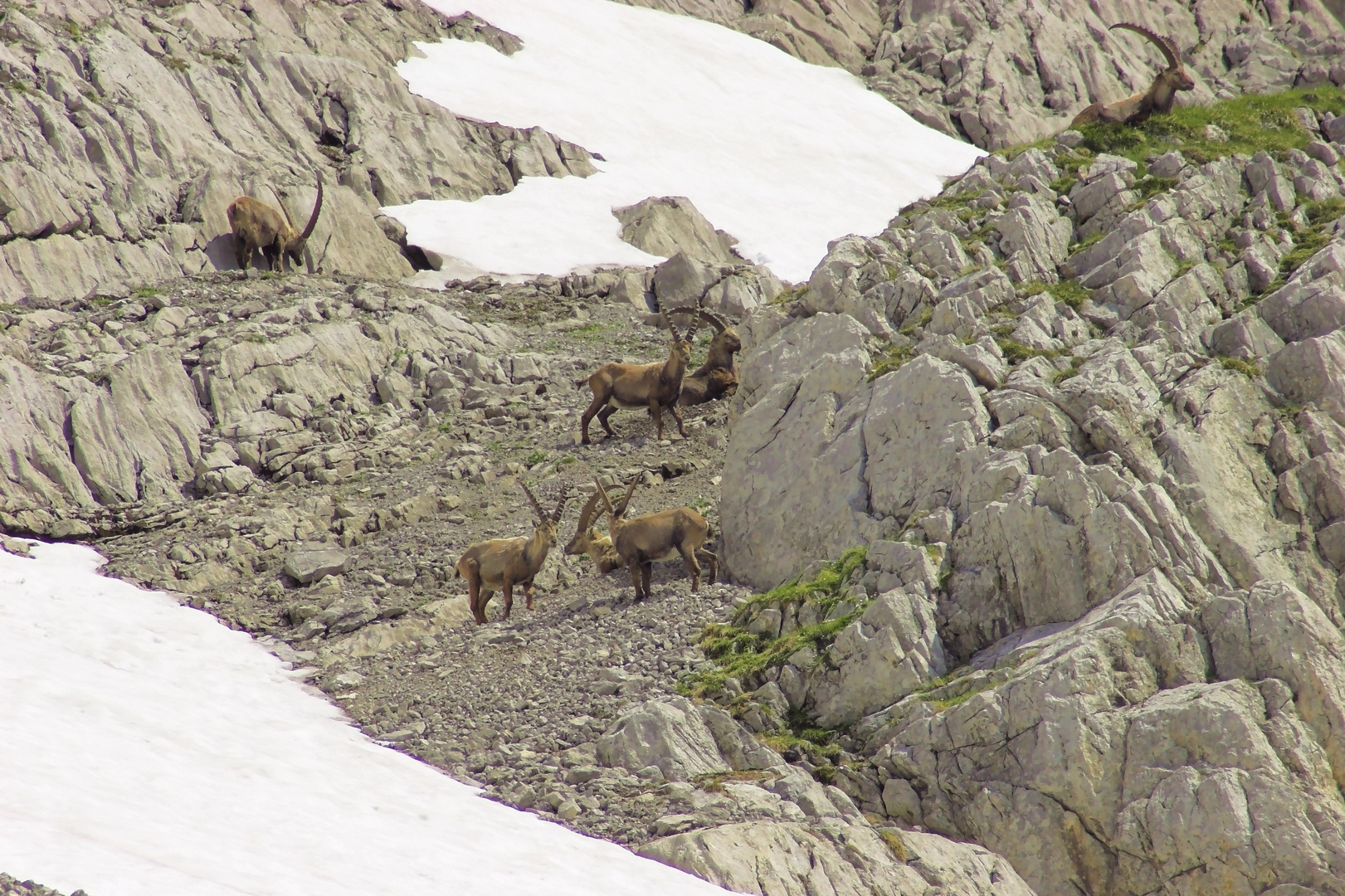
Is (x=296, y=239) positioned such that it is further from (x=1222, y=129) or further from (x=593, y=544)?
(x=1222, y=129)

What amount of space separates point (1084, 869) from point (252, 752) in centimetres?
944

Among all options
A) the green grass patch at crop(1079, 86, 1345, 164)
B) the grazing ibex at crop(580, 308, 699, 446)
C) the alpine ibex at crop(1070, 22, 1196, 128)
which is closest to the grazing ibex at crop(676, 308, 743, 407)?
the grazing ibex at crop(580, 308, 699, 446)

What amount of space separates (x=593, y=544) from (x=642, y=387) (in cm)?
617

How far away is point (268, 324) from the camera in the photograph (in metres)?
27.3

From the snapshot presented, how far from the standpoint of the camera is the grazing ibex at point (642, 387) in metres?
25.2

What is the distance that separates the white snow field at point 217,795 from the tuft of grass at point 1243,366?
36.2ft

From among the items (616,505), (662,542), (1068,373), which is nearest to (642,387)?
(616,505)

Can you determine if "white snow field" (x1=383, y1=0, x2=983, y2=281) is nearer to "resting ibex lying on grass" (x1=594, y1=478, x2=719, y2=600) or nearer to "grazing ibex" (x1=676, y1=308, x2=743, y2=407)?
"grazing ibex" (x1=676, y1=308, x2=743, y2=407)

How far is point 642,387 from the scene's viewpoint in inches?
1001

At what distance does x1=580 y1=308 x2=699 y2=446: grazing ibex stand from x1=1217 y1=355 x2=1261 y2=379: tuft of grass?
37.6 ft

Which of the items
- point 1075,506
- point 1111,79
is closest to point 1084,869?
point 1075,506

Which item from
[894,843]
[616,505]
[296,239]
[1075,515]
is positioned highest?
[1075,515]

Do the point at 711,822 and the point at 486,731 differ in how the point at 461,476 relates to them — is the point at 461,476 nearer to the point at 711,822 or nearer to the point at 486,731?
the point at 486,731

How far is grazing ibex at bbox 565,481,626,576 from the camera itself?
20.0 meters
